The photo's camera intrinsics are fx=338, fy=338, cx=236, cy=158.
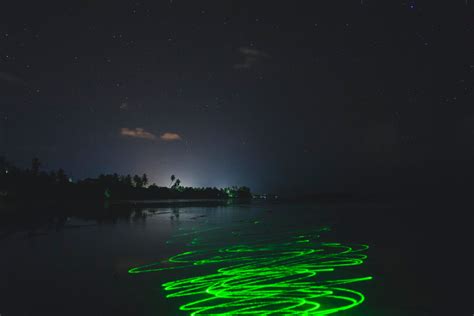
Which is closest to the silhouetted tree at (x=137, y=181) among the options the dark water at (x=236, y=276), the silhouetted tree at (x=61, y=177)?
the silhouetted tree at (x=61, y=177)

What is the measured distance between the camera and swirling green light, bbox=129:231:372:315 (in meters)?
6.29

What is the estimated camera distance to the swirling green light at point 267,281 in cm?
629

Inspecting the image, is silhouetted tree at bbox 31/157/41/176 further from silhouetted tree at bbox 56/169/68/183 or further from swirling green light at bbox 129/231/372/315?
swirling green light at bbox 129/231/372/315

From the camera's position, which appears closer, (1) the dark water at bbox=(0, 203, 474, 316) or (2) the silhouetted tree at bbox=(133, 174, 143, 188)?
(1) the dark water at bbox=(0, 203, 474, 316)

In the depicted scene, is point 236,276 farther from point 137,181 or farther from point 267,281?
point 137,181

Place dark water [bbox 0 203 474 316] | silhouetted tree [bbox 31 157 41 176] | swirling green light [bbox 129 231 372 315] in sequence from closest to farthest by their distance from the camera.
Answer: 1. swirling green light [bbox 129 231 372 315]
2. dark water [bbox 0 203 474 316]
3. silhouetted tree [bbox 31 157 41 176]

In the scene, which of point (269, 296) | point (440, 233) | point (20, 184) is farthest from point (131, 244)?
point (20, 184)

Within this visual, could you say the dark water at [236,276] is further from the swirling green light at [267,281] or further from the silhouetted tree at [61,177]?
the silhouetted tree at [61,177]

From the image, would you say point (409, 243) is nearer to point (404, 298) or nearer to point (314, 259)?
point (314, 259)

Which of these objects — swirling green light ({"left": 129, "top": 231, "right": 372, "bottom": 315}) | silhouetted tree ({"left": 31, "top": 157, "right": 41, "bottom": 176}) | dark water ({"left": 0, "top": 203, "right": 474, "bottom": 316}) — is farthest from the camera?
silhouetted tree ({"left": 31, "top": 157, "right": 41, "bottom": 176})

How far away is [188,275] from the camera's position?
8656 mm

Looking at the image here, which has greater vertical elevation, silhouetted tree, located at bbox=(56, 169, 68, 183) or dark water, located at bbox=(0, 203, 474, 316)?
silhouetted tree, located at bbox=(56, 169, 68, 183)

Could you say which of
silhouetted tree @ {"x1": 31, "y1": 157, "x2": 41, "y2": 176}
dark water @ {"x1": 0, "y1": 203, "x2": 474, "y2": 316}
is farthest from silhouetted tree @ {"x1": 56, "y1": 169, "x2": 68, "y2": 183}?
dark water @ {"x1": 0, "y1": 203, "x2": 474, "y2": 316}

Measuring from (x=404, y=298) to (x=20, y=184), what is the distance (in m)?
83.8
